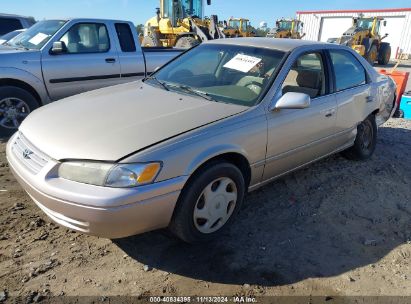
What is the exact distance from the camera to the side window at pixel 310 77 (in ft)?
12.3

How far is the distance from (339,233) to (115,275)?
6.39 feet

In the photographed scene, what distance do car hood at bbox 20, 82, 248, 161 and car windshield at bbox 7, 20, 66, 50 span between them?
8.89 feet

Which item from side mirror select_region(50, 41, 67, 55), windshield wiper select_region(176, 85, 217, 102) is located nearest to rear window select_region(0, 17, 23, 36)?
side mirror select_region(50, 41, 67, 55)

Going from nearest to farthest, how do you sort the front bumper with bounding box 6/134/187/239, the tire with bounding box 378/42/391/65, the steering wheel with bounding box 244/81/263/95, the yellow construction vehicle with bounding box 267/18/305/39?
the front bumper with bounding box 6/134/187/239 → the steering wheel with bounding box 244/81/263/95 → the tire with bounding box 378/42/391/65 → the yellow construction vehicle with bounding box 267/18/305/39

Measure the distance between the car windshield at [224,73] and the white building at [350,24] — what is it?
28495 millimetres

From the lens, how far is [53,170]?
2.43 metres

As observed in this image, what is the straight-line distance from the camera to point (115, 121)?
2.76 m

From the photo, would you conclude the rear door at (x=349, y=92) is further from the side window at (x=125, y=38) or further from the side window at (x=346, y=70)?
the side window at (x=125, y=38)

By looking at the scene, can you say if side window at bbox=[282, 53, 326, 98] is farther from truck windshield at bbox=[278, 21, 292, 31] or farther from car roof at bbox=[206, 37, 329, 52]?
truck windshield at bbox=[278, 21, 292, 31]

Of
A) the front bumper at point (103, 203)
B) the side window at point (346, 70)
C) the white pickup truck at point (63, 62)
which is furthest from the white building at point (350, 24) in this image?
the front bumper at point (103, 203)

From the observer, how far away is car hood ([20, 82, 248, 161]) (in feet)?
8.01

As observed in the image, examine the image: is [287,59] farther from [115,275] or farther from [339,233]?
[115,275]

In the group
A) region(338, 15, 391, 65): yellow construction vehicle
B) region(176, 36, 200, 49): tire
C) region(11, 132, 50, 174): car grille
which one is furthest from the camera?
region(338, 15, 391, 65): yellow construction vehicle

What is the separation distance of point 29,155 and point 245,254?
180 centimetres
